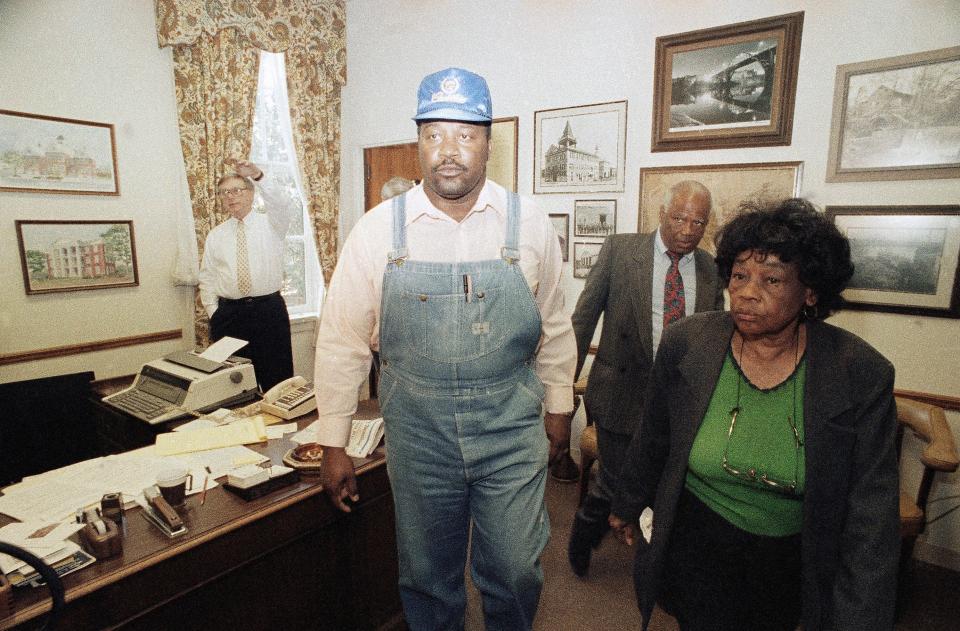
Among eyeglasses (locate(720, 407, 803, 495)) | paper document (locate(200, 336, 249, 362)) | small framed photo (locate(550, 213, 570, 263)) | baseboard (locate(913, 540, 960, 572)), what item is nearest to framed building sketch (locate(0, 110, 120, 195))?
paper document (locate(200, 336, 249, 362))

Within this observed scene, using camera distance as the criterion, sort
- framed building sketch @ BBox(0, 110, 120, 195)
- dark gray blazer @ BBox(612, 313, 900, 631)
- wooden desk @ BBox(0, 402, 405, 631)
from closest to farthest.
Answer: dark gray blazer @ BBox(612, 313, 900, 631), wooden desk @ BBox(0, 402, 405, 631), framed building sketch @ BBox(0, 110, 120, 195)

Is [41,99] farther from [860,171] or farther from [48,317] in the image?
[860,171]

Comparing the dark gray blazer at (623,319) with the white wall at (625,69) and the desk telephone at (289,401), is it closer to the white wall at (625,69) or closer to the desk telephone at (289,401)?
the white wall at (625,69)

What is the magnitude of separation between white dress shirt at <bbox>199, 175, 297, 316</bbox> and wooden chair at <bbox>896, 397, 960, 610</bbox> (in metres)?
3.92

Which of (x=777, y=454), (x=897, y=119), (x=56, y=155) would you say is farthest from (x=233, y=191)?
(x=897, y=119)

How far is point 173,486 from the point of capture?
1.53 m

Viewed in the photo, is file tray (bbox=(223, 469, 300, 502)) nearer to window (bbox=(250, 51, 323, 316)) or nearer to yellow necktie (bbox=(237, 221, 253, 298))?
yellow necktie (bbox=(237, 221, 253, 298))

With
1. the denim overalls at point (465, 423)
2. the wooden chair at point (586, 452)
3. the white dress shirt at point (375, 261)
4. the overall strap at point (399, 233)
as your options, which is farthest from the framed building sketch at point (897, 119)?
the overall strap at point (399, 233)

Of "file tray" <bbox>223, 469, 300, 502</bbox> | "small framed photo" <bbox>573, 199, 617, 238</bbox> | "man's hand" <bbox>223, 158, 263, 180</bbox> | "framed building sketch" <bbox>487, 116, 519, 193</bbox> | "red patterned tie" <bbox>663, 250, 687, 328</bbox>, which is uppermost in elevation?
"framed building sketch" <bbox>487, 116, 519, 193</bbox>

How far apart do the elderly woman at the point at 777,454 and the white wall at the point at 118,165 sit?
13.1 ft

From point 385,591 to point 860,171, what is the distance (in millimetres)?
3058

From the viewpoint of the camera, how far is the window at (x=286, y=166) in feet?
15.4

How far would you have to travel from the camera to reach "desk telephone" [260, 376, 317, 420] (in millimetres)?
2287

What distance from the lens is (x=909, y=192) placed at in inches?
107
